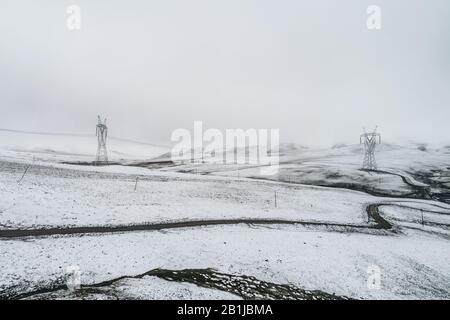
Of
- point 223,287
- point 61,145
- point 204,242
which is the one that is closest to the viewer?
point 223,287

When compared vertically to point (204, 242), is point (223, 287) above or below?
below

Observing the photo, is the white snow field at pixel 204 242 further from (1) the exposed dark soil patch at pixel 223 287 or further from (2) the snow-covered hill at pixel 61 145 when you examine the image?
(2) the snow-covered hill at pixel 61 145

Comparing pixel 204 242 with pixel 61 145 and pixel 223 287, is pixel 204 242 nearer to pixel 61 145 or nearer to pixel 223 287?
pixel 223 287

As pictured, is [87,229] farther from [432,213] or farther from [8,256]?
[432,213]

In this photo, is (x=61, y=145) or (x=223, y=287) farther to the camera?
(x=61, y=145)

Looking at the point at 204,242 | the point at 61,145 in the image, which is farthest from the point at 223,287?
the point at 61,145

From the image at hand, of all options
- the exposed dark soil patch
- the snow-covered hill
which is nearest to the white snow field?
the exposed dark soil patch

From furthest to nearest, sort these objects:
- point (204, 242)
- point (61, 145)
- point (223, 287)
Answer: point (61, 145), point (204, 242), point (223, 287)

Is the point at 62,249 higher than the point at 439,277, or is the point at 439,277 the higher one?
the point at 62,249
